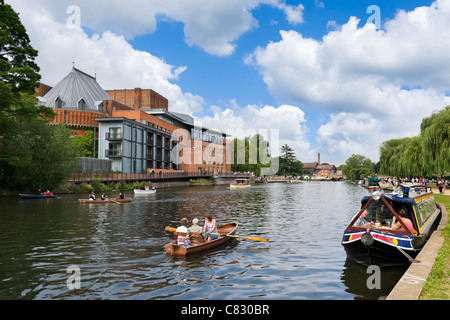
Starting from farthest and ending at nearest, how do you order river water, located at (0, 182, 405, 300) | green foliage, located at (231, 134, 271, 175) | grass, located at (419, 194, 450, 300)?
green foliage, located at (231, 134, 271, 175), river water, located at (0, 182, 405, 300), grass, located at (419, 194, 450, 300)

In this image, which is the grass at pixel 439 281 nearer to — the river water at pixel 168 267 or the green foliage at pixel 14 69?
the river water at pixel 168 267

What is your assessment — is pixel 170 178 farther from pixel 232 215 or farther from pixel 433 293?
pixel 433 293

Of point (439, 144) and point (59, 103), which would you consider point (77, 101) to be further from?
point (439, 144)

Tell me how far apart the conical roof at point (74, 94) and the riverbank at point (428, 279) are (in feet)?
309

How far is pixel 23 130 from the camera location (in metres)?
45.5

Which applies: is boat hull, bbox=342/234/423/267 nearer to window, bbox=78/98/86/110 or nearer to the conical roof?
window, bbox=78/98/86/110

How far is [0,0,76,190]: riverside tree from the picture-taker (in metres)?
40.3

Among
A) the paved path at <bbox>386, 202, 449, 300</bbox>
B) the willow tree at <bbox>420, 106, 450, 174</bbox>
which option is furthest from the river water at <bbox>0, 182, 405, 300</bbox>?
the willow tree at <bbox>420, 106, 450, 174</bbox>

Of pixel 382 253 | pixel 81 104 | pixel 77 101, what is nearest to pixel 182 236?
pixel 382 253

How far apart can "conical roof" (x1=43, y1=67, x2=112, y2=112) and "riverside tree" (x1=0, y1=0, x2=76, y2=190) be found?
4388 centimetres

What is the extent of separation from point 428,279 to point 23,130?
49.1 m

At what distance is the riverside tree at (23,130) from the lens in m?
40.3
